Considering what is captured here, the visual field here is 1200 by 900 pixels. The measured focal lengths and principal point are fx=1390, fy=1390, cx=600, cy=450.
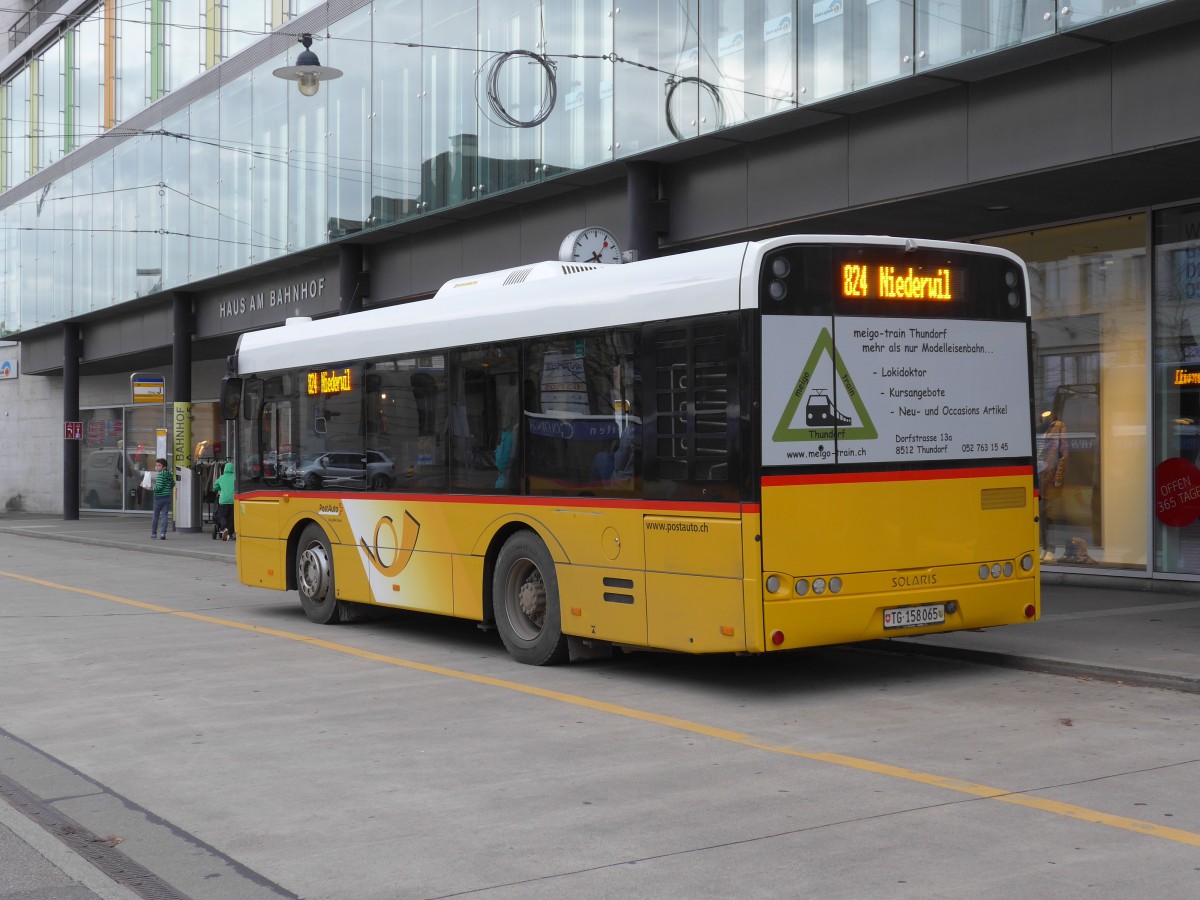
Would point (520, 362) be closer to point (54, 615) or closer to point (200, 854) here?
point (200, 854)

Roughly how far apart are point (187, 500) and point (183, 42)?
11091 mm

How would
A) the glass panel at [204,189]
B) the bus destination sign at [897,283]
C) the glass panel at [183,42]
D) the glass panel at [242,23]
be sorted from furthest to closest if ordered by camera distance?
the glass panel at [183,42] → the glass panel at [204,189] → the glass panel at [242,23] → the bus destination sign at [897,283]

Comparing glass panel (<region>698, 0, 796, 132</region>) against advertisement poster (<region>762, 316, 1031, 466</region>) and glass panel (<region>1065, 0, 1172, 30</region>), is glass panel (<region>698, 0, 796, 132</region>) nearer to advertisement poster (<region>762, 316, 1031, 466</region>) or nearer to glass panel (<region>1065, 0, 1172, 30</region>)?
glass panel (<region>1065, 0, 1172, 30</region>)

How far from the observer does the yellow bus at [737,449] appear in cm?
883

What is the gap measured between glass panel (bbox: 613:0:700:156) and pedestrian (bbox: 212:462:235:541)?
14131 millimetres

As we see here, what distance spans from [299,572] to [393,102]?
11440 mm

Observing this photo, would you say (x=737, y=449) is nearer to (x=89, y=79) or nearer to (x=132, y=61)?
(x=132, y=61)

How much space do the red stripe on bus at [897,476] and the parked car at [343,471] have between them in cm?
480

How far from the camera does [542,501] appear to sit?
1052 centimetres

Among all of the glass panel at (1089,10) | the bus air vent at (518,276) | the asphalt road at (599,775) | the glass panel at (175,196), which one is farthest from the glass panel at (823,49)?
the glass panel at (175,196)

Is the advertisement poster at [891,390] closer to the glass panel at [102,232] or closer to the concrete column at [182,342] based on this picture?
the concrete column at [182,342]

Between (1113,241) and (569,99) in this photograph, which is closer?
(1113,241)

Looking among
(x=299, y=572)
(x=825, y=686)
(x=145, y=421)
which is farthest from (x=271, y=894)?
(x=145, y=421)

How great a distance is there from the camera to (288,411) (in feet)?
46.8
